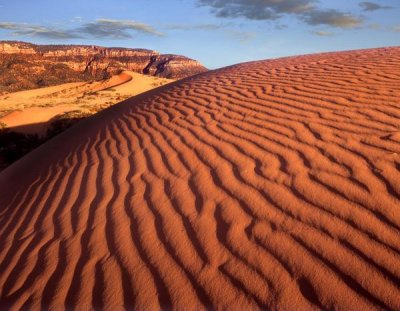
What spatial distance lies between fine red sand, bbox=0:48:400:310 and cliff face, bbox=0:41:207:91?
37414 mm

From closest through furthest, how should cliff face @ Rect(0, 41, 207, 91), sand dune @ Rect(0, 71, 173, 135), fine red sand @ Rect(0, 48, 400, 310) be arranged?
fine red sand @ Rect(0, 48, 400, 310) < sand dune @ Rect(0, 71, 173, 135) < cliff face @ Rect(0, 41, 207, 91)

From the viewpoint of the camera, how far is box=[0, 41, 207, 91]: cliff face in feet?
153

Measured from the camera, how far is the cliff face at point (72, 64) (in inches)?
1841

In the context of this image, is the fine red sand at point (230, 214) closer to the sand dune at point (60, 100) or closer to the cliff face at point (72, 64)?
the sand dune at point (60, 100)

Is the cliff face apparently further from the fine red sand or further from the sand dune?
the fine red sand

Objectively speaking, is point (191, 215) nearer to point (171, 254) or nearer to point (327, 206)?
point (171, 254)

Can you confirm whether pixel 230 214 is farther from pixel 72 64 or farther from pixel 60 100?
pixel 72 64

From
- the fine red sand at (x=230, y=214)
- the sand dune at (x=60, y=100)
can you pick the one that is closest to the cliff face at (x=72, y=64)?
the sand dune at (x=60, y=100)

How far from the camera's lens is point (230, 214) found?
2818 mm

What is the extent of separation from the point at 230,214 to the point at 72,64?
2877 inches

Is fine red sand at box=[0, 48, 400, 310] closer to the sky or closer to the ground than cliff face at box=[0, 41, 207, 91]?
closer to the sky

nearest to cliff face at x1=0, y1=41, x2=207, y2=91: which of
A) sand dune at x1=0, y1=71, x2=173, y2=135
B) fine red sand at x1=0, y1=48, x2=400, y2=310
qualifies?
sand dune at x1=0, y1=71, x2=173, y2=135

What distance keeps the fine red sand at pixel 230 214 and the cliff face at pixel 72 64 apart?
Result: 37.4 meters

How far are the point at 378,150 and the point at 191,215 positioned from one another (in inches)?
66.0
